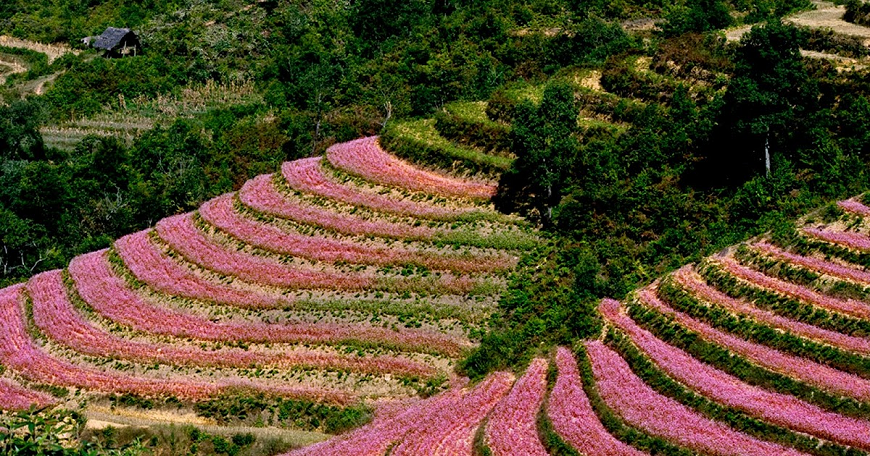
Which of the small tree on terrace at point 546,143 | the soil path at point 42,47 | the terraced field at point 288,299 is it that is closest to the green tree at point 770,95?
the small tree on terrace at point 546,143

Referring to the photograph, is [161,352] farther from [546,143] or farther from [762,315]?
[762,315]

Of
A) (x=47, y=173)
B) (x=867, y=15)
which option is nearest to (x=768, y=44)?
(x=867, y=15)

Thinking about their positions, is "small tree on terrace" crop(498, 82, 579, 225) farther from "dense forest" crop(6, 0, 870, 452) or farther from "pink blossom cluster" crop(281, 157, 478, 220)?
"pink blossom cluster" crop(281, 157, 478, 220)

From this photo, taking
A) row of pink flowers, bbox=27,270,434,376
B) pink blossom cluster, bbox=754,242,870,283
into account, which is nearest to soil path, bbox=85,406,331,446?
row of pink flowers, bbox=27,270,434,376

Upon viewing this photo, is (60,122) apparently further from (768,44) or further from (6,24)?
(768,44)

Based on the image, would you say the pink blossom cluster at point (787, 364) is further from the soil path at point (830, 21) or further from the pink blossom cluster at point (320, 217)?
the soil path at point (830, 21)
